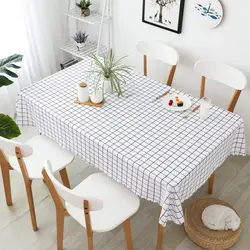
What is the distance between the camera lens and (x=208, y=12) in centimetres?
280

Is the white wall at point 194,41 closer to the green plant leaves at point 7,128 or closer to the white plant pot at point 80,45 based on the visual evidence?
the white plant pot at point 80,45

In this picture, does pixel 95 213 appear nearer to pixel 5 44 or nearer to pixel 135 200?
pixel 135 200

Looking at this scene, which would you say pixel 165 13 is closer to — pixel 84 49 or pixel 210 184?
pixel 84 49

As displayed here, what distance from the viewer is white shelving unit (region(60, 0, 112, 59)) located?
346 cm

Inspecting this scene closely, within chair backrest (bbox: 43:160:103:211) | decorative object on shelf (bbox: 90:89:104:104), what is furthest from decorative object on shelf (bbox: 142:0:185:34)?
chair backrest (bbox: 43:160:103:211)

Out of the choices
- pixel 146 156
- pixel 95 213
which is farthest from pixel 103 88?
pixel 95 213

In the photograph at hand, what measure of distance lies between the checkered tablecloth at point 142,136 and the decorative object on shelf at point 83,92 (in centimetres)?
6

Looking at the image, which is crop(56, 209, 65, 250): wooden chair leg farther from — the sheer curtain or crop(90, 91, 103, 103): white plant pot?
the sheer curtain

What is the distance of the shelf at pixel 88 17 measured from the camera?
3.48m

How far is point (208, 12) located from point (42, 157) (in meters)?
1.60

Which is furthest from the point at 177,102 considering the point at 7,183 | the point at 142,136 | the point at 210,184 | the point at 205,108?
the point at 7,183

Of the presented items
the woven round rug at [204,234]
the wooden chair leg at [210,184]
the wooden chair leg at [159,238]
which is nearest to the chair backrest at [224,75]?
the wooden chair leg at [210,184]

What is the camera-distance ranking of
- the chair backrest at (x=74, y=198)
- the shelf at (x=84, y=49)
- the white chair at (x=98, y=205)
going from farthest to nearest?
the shelf at (x=84, y=49)
the white chair at (x=98, y=205)
the chair backrest at (x=74, y=198)

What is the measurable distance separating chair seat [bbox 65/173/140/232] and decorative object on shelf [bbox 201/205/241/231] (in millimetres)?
594
